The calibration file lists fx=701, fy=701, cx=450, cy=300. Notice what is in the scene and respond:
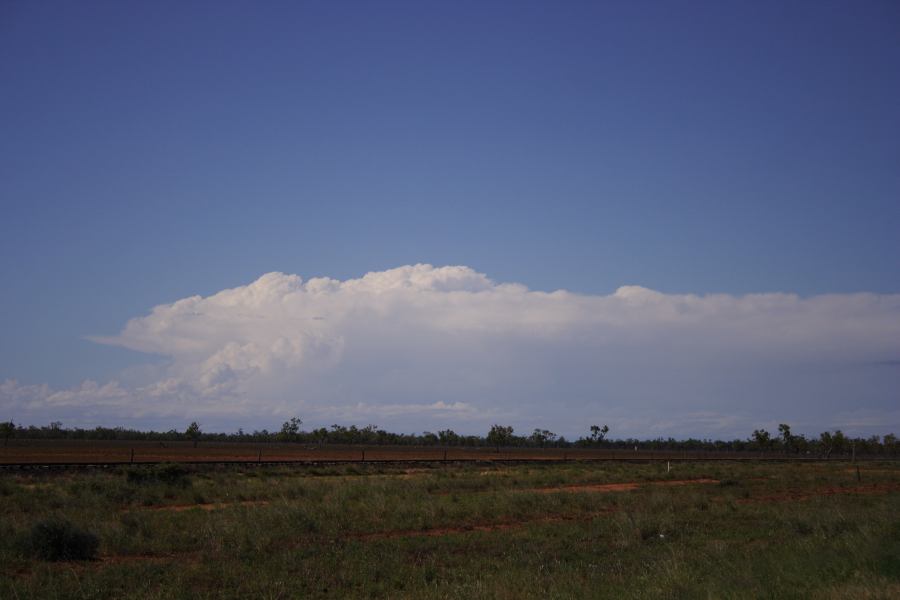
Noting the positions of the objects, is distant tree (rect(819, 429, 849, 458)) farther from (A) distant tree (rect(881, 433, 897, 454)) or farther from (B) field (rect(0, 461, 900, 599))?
(B) field (rect(0, 461, 900, 599))

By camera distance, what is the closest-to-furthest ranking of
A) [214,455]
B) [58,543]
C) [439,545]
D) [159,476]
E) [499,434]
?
1. [58,543]
2. [439,545]
3. [159,476]
4. [214,455]
5. [499,434]

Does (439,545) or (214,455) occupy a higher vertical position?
(439,545)

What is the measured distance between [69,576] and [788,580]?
1354 centimetres

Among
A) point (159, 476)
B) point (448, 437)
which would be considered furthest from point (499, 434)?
point (159, 476)

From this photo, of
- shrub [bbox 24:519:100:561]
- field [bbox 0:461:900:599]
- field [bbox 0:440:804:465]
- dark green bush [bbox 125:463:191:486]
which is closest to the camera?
field [bbox 0:461:900:599]

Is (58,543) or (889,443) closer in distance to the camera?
(58,543)

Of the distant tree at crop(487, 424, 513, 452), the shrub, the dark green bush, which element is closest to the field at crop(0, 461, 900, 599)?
the shrub

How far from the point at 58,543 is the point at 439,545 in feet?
29.8

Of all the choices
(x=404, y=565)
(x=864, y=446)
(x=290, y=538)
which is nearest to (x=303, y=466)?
(x=290, y=538)

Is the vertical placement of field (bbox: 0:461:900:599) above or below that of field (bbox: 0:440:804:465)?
above

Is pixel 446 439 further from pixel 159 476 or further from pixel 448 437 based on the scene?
pixel 159 476

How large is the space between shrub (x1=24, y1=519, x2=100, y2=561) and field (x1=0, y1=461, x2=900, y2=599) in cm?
13

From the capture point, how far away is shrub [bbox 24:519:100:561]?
15977mm

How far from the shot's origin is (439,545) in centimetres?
1845
